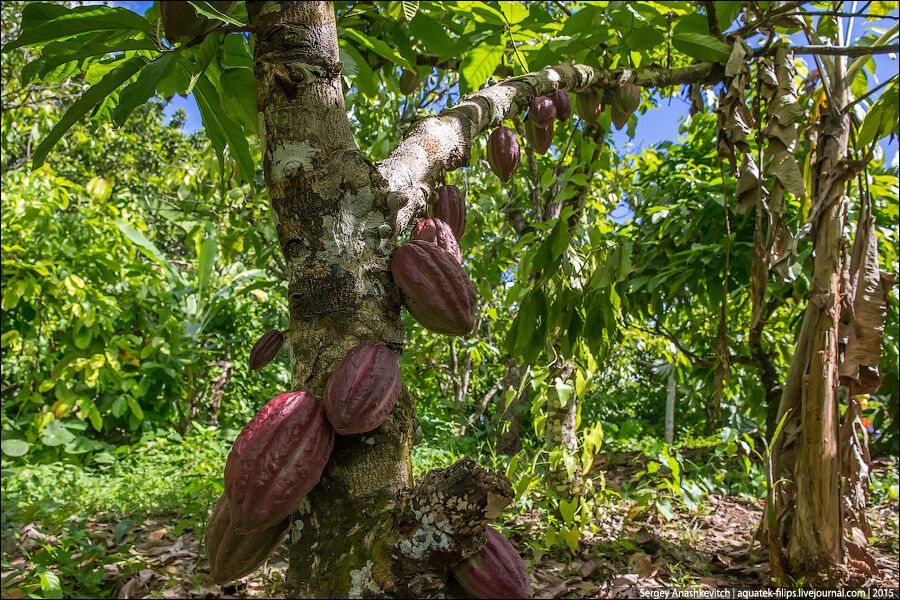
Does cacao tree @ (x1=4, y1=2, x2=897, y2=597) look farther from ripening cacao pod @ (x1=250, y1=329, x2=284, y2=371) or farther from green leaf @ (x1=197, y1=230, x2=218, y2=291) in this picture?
green leaf @ (x1=197, y1=230, x2=218, y2=291)

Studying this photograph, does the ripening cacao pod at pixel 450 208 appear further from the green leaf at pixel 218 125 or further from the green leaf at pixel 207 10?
the green leaf at pixel 207 10

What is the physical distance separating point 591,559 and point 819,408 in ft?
3.20

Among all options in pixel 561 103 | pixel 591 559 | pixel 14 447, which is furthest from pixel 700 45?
pixel 14 447

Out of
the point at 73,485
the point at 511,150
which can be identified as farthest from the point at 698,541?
the point at 73,485

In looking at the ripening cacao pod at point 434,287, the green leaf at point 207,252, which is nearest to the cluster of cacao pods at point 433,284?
the ripening cacao pod at point 434,287

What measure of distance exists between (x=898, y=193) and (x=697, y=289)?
3.44ft

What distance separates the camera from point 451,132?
31.8 inches

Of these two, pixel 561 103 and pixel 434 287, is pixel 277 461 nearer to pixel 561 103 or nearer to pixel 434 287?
pixel 434 287

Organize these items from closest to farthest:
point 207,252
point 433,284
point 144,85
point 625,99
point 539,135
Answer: point 433,284
point 144,85
point 539,135
point 625,99
point 207,252

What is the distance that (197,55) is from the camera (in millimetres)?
823

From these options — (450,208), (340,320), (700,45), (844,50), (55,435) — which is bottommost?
(55,435)

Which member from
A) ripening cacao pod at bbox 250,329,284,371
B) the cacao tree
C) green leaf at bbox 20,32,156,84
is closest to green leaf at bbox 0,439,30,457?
the cacao tree

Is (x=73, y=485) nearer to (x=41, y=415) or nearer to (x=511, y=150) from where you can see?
(x=41, y=415)

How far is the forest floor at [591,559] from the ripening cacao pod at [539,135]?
4.76 ft
